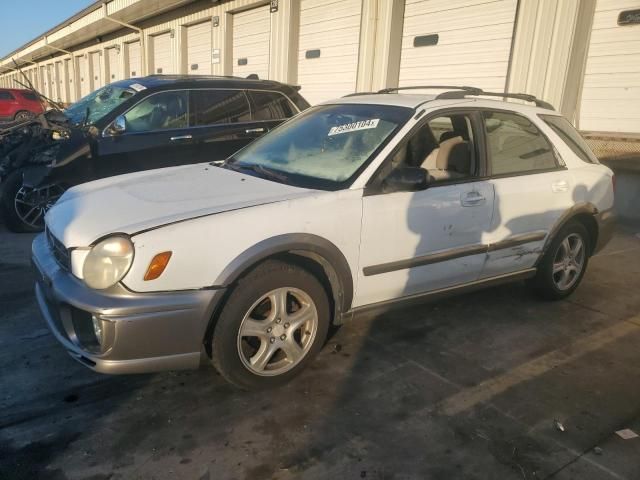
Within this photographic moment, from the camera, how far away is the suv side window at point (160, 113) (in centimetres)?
593

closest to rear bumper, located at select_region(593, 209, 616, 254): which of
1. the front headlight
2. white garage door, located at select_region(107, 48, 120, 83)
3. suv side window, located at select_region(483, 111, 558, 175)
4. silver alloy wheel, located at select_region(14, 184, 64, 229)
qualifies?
suv side window, located at select_region(483, 111, 558, 175)

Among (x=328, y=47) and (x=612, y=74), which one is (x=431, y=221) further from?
A: (x=328, y=47)

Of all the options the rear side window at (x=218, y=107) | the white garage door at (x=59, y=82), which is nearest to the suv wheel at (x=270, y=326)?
the rear side window at (x=218, y=107)

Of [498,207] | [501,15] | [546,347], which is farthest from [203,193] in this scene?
[501,15]

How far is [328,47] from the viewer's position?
457 inches

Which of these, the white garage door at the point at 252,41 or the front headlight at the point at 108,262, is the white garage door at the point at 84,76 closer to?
the white garage door at the point at 252,41

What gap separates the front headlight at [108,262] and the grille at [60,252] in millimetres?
217

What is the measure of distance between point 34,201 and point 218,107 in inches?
95.8

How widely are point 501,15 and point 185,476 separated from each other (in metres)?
8.40

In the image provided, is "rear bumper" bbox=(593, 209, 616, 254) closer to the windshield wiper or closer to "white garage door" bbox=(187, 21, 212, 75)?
the windshield wiper

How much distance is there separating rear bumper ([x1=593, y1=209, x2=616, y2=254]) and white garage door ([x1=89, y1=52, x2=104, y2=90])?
2721 centimetres

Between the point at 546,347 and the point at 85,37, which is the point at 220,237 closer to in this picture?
the point at 546,347

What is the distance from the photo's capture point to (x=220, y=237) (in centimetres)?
256

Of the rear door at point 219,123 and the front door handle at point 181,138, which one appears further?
the rear door at point 219,123
